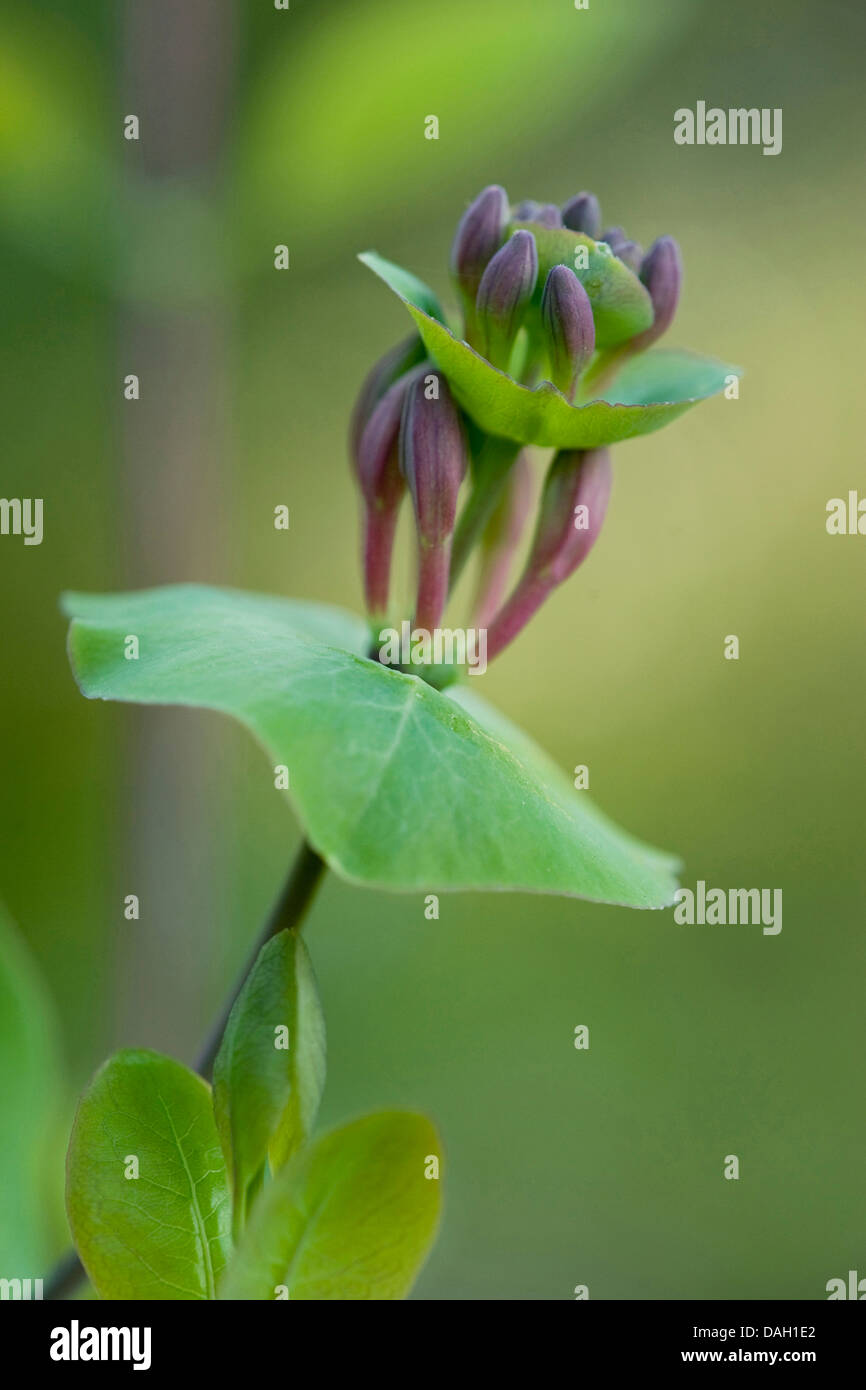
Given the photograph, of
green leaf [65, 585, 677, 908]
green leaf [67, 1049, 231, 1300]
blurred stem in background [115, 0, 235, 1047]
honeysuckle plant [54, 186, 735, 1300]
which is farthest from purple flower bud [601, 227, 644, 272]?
blurred stem in background [115, 0, 235, 1047]

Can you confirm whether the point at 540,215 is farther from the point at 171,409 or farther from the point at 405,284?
the point at 171,409

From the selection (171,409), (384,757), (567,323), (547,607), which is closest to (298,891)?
(384,757)

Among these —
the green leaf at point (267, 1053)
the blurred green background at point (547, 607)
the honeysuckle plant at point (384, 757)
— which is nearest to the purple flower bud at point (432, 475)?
the honeysuckle plant at point (384, 757)

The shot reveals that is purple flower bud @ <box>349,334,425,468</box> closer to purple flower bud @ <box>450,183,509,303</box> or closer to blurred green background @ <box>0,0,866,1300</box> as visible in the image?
purple flower bud @ <box>450,183,509,303</box>

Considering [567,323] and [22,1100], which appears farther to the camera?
[22,1100]

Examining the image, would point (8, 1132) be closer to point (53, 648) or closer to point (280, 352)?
point (53, 648)
